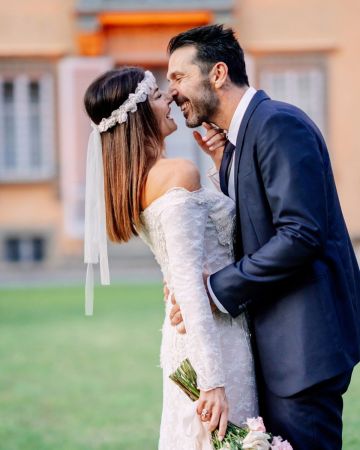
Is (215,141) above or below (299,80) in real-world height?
above

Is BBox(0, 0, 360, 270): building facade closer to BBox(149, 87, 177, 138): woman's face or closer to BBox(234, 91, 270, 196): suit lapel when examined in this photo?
BBox(149, 87, 177, 138): woman's face

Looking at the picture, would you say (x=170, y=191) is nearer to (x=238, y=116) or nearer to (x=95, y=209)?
(x=238, y=116)

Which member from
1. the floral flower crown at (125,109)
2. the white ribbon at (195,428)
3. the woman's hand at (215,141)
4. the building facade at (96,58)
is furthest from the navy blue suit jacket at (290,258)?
the building facade at (96,58)

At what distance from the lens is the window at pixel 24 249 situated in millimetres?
16641

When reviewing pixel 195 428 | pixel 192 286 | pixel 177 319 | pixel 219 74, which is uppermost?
pixel 219 74

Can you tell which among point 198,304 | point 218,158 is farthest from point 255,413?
point 218,158

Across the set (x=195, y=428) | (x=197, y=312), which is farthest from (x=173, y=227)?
(x=195, y=428)

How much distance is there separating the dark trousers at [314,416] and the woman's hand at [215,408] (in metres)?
0.16

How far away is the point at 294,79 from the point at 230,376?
14442 mm

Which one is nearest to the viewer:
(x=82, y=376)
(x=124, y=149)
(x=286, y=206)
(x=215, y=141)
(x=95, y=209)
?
(x=286, y=206)

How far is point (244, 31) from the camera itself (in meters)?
16.8

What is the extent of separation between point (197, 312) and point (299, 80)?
47.8 ft

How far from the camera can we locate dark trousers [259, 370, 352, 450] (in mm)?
2910

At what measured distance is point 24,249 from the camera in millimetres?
16688
